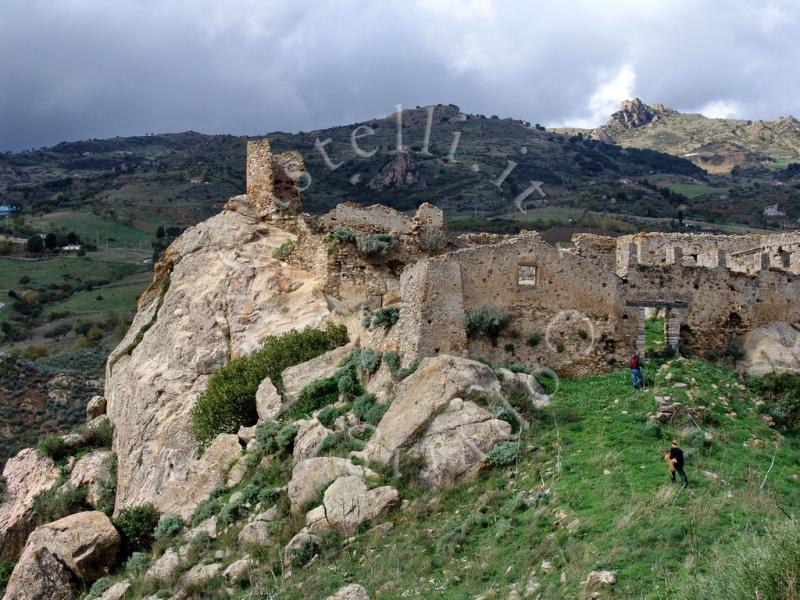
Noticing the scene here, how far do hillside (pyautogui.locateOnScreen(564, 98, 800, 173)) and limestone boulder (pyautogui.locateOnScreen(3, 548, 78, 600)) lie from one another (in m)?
110

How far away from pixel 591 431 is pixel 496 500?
266 cm

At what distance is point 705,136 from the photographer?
13912 centimetres

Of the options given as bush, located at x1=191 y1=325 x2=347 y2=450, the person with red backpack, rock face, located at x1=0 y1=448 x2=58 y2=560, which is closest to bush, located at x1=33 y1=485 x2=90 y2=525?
rock face, located at x1=0 y1=448 x2=58 y2=560

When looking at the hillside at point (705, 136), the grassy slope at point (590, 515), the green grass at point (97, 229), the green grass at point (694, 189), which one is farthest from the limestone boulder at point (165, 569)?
the hillside at point (705, 136)

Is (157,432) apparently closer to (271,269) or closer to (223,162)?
(271,269)

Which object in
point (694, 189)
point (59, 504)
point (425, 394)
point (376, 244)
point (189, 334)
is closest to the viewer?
point (425, 394)

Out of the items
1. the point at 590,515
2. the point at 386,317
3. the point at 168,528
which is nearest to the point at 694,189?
the point at 386,317

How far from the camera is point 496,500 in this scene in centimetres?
1530

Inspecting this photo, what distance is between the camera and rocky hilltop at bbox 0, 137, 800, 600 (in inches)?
621

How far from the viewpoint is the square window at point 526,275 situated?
2020 cm

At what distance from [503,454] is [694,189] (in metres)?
90.8

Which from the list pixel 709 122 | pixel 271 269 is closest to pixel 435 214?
pixel 271 269

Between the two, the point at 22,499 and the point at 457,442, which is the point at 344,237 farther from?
the point at 22,499

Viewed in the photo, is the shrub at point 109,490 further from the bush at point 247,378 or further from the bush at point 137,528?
the bush at point 247,378
